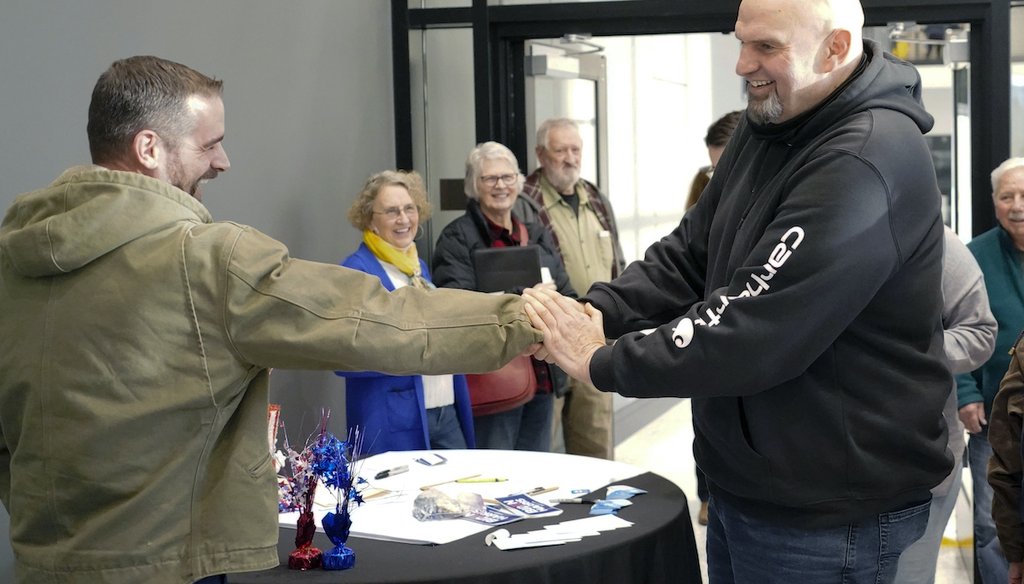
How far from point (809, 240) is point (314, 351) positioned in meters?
0.80

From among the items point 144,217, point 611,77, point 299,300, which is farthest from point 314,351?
point 611,77

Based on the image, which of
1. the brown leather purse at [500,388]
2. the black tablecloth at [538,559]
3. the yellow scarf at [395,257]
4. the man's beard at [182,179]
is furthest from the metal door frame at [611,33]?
the man's beard at [182,179]

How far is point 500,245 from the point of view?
16.0 feet

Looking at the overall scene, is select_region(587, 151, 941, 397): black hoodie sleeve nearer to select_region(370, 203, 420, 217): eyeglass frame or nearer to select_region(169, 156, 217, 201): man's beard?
select_region(169, 156, 217, 201): man's beard

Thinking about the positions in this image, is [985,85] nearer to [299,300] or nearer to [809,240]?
[809,240]

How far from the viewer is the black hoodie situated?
6.12 ft

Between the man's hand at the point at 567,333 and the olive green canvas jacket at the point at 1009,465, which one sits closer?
the man's hand at the point at 567,333

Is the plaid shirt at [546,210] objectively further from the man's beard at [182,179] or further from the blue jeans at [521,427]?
the man's beard at [182,179]

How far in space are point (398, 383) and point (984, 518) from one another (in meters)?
2.10

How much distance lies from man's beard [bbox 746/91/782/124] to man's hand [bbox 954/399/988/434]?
2.25m

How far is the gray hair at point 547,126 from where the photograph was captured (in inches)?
210

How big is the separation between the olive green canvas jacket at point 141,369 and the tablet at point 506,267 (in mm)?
2929

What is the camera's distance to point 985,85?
5258mm

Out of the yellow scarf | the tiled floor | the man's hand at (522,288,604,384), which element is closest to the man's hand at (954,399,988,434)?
the tiled floor
